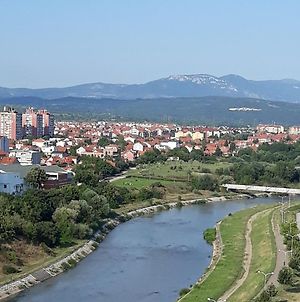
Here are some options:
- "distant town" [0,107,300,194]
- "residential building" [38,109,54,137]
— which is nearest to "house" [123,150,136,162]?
"distant town" [0,107,300,194]

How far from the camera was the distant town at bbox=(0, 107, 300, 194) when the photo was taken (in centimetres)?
2509

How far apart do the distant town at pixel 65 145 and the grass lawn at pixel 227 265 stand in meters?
6.54

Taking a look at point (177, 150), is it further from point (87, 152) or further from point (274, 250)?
point (274, 250)

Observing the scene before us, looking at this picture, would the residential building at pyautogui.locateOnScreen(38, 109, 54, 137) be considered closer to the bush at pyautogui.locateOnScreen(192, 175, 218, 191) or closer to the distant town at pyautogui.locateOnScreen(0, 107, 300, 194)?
the distant town at pyautogui.locateOnScreen(0, 107, 300, 194)

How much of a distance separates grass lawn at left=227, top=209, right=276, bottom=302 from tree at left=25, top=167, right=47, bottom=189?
6.82 meters

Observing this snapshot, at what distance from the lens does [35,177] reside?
22797 millimetres

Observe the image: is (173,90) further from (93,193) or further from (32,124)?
(93,193)

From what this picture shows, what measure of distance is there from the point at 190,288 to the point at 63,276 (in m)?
2.73

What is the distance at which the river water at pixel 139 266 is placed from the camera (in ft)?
43.1

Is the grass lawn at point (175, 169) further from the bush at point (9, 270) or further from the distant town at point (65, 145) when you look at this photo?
the bush at point (9, 270)

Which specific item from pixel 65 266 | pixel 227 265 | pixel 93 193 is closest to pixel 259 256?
pixel 227 265

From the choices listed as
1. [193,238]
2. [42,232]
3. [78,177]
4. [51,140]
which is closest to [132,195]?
[78,177]

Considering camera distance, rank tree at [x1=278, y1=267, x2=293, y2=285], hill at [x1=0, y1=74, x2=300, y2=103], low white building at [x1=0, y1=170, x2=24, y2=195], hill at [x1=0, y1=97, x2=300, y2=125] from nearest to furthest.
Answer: tree at [x1=278, y1=267, x2=293, y2=285]
low white building at [x1=0, y1=170, x2=24, y2=195]
hill at [x1=0, y1=97, x2=300, y2=125]
hill at [x1=0, y1=74, x2=300, y2=103]

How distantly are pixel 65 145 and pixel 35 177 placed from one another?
20597 mm
